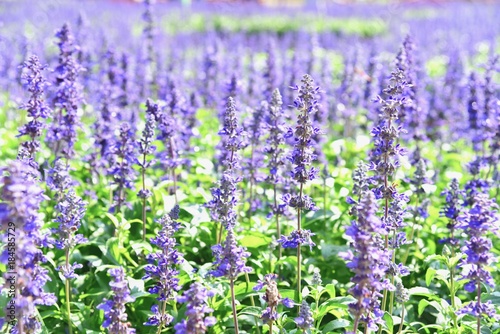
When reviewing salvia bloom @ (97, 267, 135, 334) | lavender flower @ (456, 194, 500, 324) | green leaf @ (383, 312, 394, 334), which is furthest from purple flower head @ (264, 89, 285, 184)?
salvia bloom @ (97, 267, 135, 334)

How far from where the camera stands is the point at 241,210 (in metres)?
7.68

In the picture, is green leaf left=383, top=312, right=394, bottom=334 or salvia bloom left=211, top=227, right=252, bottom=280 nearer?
salvia bloom left=211, top=227, right=252, bottom=280

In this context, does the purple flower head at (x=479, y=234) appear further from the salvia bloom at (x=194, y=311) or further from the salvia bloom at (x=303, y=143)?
the salvia bloom at (x=194, y=311)

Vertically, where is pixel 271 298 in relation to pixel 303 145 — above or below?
below

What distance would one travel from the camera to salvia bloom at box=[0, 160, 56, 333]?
12.9ft

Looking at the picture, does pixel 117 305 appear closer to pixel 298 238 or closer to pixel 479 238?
pixel 298 238

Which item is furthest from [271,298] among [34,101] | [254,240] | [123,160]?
[34,101]

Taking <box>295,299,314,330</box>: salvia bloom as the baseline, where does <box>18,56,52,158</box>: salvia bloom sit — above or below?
above

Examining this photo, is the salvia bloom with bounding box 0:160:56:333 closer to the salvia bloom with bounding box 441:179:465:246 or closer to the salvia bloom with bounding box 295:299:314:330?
the salvia bloom with bounding box 295:299:314:330

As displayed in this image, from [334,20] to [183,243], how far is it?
2413cm

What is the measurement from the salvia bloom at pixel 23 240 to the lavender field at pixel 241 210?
0.01 meters

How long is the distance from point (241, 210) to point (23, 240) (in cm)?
387

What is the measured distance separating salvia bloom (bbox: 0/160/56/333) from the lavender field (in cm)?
1

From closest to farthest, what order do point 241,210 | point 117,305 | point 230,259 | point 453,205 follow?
point 117,305
point 230,259
point 453,205
point 241,210
